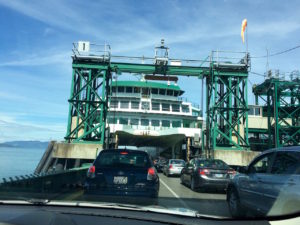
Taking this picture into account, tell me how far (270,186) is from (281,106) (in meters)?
38.3

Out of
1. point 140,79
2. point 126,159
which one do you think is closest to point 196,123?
point 140,79

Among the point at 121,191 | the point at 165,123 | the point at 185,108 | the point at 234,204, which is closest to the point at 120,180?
the point at 121,191

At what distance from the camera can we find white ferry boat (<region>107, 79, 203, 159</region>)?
35250 millimetres

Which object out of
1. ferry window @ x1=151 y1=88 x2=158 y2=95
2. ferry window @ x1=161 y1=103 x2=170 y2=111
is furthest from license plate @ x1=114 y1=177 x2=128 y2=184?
ferry window @ x1=151 y1=88 x2=158 y2=95

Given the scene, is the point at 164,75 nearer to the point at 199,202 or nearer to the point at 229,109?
the point at 229,109

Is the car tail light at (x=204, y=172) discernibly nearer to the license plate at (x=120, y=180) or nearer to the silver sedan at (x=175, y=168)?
the license plate at (x=120, y=180)

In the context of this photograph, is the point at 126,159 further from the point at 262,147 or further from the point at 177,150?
the point at 262,147

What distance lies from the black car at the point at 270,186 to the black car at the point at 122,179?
1948mm

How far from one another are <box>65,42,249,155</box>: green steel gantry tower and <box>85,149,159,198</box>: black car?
55.3 feet

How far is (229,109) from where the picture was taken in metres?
25.9

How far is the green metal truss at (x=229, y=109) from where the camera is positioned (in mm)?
25844

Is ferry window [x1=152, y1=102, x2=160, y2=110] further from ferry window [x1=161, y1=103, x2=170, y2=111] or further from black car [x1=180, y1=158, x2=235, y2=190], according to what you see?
black car [x1=180, y1=158, x2=235, y2=190]

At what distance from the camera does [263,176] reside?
256 inches

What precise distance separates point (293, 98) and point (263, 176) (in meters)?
39.2
